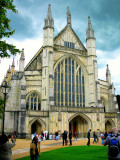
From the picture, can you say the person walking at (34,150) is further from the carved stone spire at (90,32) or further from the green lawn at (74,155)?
the carved stone spire at (90,32)

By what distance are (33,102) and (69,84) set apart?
732 centimetres

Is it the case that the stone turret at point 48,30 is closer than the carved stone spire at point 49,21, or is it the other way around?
the stone turret at point 48,30

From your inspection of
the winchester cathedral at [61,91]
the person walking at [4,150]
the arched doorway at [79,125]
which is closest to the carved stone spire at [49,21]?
the winchester cathedral at [61,91]

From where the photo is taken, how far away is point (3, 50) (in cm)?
1161

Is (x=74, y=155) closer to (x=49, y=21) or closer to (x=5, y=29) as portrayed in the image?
(x=5, y=29)

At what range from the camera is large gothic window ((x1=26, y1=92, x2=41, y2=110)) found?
32.6 metres

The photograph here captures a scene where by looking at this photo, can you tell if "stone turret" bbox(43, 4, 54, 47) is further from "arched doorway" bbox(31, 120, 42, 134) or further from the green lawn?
the green lawn

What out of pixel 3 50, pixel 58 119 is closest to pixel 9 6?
pixel 3 50

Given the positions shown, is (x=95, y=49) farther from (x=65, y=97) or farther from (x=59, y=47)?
(x=65, y=97)

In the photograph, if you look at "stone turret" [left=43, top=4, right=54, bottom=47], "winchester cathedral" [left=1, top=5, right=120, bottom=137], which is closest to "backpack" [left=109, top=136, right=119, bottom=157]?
"winchester cathedral" [left=1, top=5, right=120, bottom=137]

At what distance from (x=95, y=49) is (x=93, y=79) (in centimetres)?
643

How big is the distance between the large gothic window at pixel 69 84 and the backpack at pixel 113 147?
27.7 m

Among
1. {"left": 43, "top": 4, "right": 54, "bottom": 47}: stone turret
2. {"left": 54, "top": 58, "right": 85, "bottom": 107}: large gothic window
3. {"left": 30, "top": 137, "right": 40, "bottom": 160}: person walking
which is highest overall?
{"left": 43, "top": 4, "right": 54, "bottom": 47}: stone turret

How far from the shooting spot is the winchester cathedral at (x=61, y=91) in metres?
29.7
